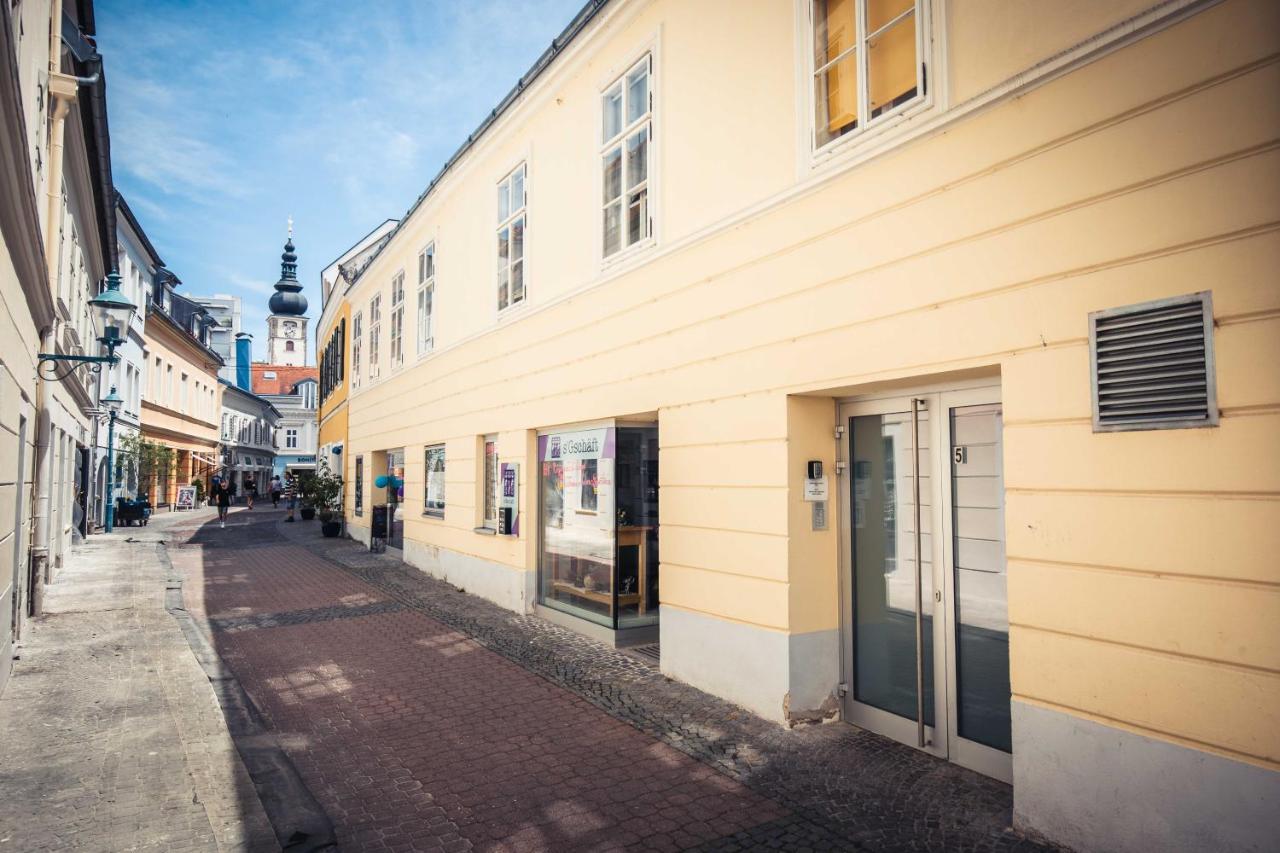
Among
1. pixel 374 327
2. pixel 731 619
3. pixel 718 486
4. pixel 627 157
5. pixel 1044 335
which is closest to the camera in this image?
pixel 1044 335

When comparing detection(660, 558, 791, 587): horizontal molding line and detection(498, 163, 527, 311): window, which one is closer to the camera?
detection(660, 558, 791, 587): horizontal molding line

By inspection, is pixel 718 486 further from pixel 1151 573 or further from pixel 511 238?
pixel 511 238

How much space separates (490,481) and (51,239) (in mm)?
5966

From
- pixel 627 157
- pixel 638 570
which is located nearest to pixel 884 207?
pixel 627 157

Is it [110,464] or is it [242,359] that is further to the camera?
[242,359]

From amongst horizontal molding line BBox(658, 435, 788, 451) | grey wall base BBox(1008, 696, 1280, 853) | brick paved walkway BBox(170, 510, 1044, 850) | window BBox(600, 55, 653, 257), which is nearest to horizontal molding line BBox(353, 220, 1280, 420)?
horizontal molding line BBox(658, 435, 788, 451)

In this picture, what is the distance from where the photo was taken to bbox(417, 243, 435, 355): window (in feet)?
43.4

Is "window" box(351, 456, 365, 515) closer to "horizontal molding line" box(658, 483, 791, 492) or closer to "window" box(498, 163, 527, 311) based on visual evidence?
"window" box(498, 163, 527, 311)

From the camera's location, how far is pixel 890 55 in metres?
4.74

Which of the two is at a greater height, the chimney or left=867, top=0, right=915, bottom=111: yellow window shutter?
the chimney

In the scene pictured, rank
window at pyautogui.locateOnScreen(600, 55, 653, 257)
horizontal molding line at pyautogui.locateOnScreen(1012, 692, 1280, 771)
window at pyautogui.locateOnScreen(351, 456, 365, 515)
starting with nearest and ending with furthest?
horizontal molding line at pyautogui.locateOnScreen(1012, 692, 1280, 771) → window at pyautogui.locateOnScreen(600, 55, 653, 257) → window at pyautogui.locateOnScreen(351, 456, 365, 515)

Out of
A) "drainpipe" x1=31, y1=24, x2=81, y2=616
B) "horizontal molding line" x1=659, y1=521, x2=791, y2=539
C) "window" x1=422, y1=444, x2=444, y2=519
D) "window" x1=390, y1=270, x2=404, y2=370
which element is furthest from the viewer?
"window" x1=390, y1=270, x2=404, y2=370

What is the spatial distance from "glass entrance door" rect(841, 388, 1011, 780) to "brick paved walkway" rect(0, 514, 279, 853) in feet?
12.5

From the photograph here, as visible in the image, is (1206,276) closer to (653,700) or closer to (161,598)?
(653,700)
